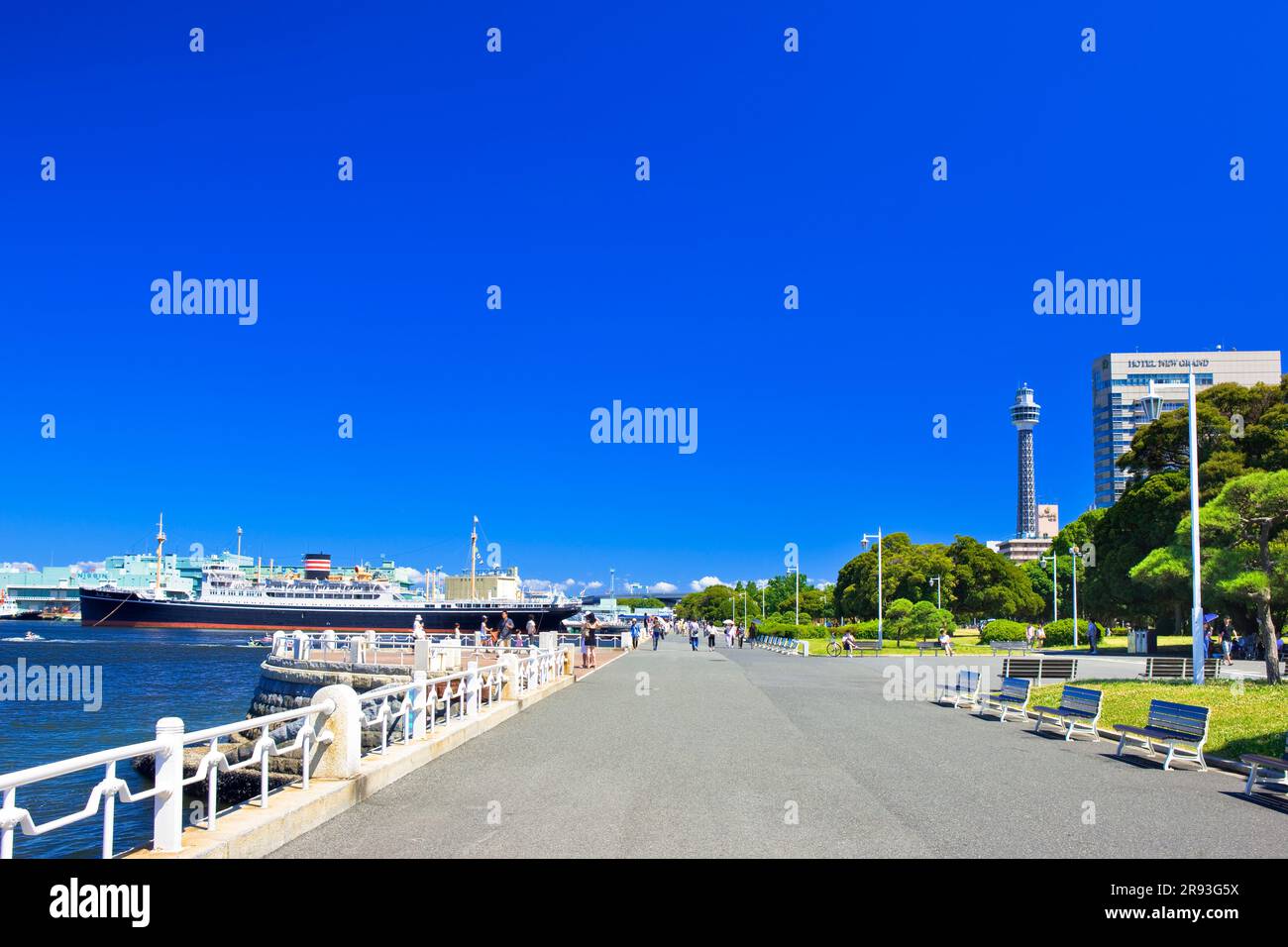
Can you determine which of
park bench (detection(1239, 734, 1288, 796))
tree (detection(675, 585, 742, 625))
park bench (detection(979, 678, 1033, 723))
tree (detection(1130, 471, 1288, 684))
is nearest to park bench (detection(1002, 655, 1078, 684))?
tree (detection(1130, 471, 1288, 684))

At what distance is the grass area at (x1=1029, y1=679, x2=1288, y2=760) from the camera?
13391 mm

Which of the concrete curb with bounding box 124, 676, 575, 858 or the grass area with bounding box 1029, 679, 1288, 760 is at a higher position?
the concrete curb with bounding box 124, 676, 575, 858

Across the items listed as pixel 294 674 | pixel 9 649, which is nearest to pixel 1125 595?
pixel 294 674

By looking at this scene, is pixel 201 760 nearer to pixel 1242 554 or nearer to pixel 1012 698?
pixel 1012 698

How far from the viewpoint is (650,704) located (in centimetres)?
1964

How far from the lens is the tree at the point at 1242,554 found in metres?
20.2

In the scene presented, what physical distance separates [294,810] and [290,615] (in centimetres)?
11431

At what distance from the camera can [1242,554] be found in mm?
21375

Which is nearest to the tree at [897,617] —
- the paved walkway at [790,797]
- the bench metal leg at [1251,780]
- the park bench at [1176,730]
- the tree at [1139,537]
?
the tree at [1139,537]

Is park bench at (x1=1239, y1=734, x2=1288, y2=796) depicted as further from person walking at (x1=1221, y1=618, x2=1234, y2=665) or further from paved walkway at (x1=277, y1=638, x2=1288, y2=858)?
person walking at (x1=1221, y1=618, x2=1234, y2=665)

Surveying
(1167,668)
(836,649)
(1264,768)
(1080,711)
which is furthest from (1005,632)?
(1264,768)

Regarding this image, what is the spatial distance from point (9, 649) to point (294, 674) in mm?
63820

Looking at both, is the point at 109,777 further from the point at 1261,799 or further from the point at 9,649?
the point at 9,649

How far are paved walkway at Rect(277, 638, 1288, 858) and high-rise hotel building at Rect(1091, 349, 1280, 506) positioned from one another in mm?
164498
